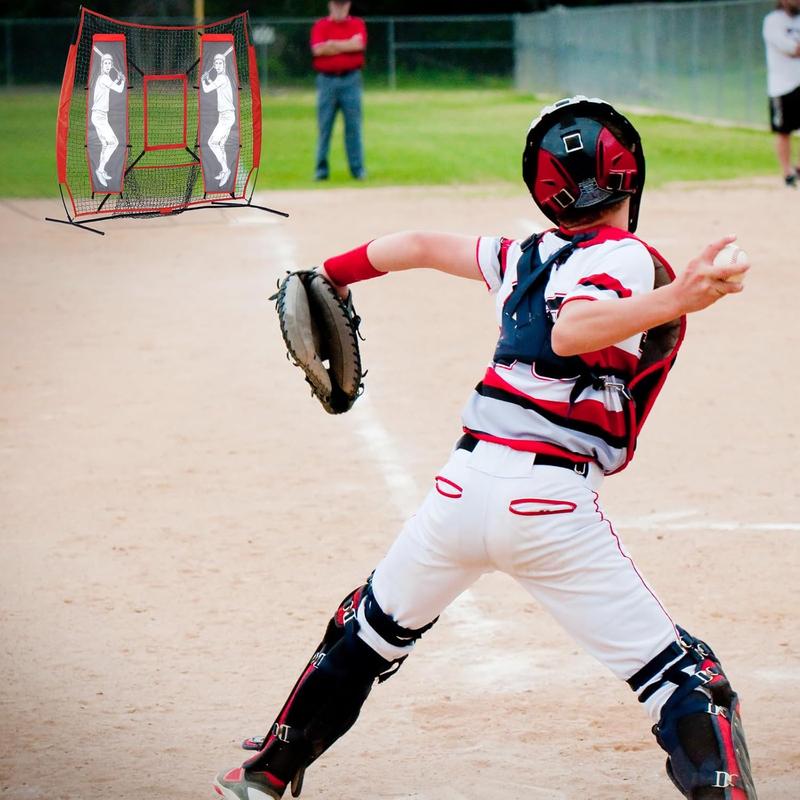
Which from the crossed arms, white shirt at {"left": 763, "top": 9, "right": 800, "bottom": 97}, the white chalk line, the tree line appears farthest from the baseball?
the tree line

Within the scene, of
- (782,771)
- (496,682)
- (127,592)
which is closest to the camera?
(782,771)

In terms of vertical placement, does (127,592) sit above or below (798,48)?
below

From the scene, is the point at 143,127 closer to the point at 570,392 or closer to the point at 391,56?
the point at 570,392

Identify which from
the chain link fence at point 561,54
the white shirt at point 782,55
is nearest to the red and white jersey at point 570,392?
the white shirt at point 782,55

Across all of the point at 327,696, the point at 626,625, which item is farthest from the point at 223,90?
the point at 626,625

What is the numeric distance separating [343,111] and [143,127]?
44.2ft

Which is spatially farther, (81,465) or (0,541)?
(81,465)

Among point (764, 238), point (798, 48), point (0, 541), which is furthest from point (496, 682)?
point (798, 48)

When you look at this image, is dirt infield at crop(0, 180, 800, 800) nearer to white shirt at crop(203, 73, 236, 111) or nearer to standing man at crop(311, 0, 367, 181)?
white shirt at crop(203, 73, 236, 111)

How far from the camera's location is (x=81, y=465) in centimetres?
703

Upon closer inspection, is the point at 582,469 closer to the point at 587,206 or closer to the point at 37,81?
the point at 587,206

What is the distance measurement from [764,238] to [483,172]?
6219 mm

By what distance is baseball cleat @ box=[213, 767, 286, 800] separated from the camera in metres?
3.62

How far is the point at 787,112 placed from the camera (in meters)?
16.6
